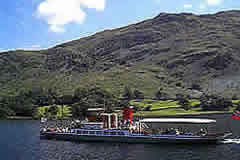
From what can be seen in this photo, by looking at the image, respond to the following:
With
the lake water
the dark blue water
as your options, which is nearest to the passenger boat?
the lake water

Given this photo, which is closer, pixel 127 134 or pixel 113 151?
pixel 113 151

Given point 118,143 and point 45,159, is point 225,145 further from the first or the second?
point 45,159

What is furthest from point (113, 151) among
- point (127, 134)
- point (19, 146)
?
point (19, 146)

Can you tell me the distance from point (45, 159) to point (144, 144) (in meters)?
31.3

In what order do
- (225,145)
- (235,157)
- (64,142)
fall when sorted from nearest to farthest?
(235,157) < (225,145) < (64,142)

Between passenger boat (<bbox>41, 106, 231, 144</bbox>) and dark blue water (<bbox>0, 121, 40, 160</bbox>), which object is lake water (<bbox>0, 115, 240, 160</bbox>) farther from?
passenger boat (<bbox>41, 106, 231, 144</bbox>)

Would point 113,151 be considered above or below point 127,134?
below

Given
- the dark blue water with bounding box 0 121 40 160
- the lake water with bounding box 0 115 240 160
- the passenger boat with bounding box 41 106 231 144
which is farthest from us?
the passenger boat with bounding box 41 106 231 144

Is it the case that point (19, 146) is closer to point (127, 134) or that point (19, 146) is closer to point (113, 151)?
point (113, 151)

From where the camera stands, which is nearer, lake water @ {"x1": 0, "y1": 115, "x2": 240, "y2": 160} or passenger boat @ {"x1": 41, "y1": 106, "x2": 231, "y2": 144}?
lake water @ {"x1": 0, "y1": 115, "x2": 240, "y2": 160}

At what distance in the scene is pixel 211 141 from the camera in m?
99.1

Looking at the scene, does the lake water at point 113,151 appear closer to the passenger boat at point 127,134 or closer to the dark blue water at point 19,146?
the dark blue water at point 19,146

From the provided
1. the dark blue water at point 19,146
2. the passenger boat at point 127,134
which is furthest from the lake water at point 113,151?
the passenger boat at point 127,134

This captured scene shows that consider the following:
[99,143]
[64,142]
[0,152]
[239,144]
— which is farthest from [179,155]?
[0,152]
